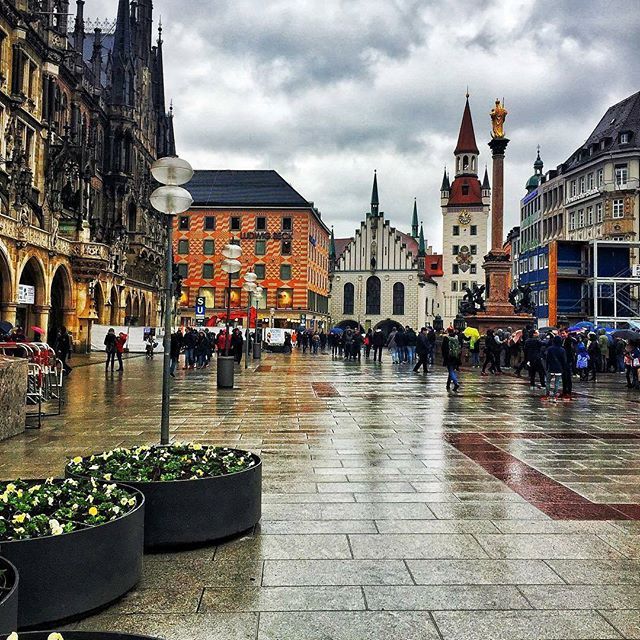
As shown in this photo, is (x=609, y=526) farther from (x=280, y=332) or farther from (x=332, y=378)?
(x=280, y=332)

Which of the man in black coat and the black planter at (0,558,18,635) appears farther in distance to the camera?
the man in black coat

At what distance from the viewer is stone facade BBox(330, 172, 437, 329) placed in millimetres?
99062

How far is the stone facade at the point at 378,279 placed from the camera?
9906cm

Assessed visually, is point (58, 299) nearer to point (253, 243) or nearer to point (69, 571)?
point (69, 571)

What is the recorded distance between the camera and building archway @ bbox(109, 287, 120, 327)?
47688mm

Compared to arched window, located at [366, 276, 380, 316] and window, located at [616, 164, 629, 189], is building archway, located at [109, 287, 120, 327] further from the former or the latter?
arched window, located at [366, 276, 380, 316]

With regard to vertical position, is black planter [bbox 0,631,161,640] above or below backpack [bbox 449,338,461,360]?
below

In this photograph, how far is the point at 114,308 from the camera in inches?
1902

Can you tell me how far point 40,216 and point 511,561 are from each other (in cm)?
3548

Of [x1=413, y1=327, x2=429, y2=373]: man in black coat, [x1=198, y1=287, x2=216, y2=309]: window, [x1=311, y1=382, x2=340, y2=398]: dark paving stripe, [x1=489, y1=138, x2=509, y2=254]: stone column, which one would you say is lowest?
[x1=311, y1=382, x2=340, y2=398]: dark paving stripe

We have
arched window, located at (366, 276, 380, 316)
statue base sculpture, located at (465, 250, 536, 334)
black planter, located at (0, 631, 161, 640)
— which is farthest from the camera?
arched window, located at (366, 276, 380, 316)

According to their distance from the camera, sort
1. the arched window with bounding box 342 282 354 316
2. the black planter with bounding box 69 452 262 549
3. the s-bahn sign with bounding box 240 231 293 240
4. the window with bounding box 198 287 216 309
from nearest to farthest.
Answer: the black planter with bounding box 69 452 262 549 → the s-bahn sign with bounding box 240 231 293 240 → the window with bounding box 198 287 216 309 → the arched window with bounding box 342 282 354 316

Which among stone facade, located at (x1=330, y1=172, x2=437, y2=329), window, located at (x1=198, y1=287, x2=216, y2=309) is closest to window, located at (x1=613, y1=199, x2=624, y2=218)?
stone facade, located at (x1=330, y1=172, x2=437, y2=329)

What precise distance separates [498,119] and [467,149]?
66593 mm
